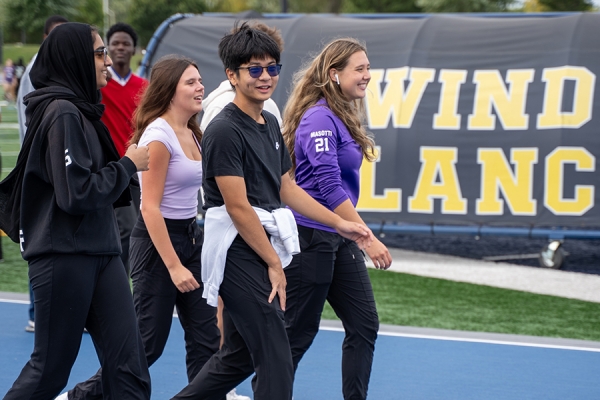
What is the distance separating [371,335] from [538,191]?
5322mm

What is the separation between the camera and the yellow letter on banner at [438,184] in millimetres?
9641

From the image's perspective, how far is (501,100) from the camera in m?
9.60

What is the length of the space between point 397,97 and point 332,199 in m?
5.61

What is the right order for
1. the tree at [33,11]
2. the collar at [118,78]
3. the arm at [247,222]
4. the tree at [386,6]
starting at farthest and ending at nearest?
1. the tree at [386,6]
2. the tree at [33,11]
3. the collar at [118,78]
4. the arm at [247,222]

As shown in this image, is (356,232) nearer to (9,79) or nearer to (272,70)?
(272,70)

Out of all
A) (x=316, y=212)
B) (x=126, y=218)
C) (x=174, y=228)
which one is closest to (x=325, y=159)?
(x=316, y=212)

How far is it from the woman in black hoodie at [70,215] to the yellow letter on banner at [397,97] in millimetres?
6294

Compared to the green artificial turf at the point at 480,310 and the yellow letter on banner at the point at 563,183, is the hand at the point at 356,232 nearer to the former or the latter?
the green artificial turf at the point at 480,310

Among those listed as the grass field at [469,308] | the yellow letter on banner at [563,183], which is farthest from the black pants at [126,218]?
the yellow letter on banner at [563,183]

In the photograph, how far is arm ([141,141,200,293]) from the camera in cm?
435

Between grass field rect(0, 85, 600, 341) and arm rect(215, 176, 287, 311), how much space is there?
150 inches

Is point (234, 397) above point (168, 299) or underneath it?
underneath

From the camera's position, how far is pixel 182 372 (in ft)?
19.4

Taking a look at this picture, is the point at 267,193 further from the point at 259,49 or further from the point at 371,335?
the point at 371,335
